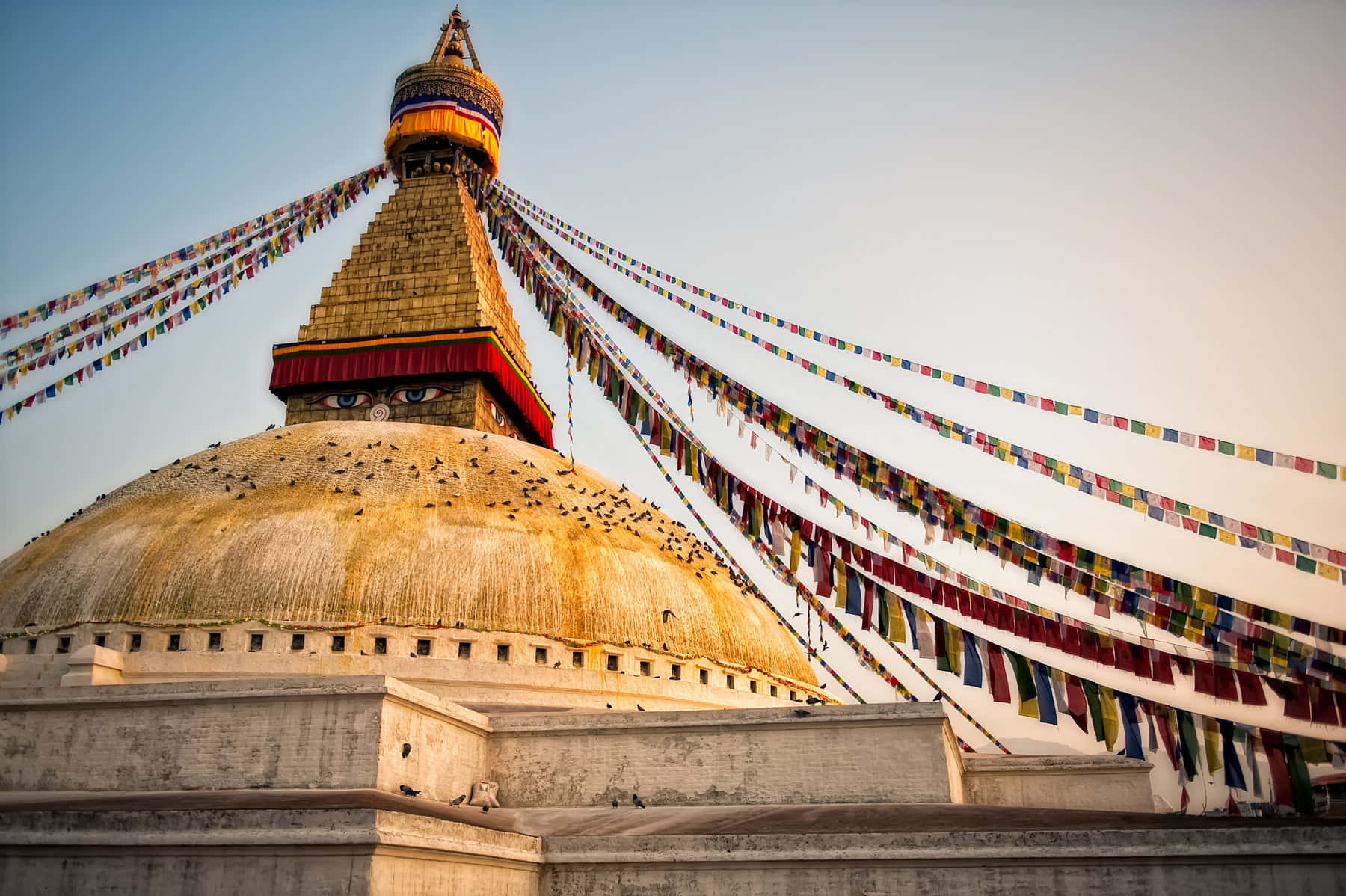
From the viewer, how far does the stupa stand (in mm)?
8602

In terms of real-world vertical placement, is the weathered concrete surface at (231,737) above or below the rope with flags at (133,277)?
below

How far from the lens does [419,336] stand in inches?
752

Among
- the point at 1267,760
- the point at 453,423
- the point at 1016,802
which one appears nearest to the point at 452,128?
the point at 453,423

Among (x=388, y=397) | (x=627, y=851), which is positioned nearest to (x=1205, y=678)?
(x=627, y=851)

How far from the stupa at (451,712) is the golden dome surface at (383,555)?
0.15 ft

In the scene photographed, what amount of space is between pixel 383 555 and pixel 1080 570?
793 centimetres

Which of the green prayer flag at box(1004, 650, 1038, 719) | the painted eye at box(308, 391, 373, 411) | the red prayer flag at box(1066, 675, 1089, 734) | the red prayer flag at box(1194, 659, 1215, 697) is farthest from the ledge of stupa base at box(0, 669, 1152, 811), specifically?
the painted eye at box(308, 391, 373, 411)

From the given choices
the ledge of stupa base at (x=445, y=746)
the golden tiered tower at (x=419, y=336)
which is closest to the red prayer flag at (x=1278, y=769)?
the ledge of stupa base at (x=445, y=746)

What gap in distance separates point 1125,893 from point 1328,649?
238 cm

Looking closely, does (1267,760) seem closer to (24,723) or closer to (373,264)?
(24,723)

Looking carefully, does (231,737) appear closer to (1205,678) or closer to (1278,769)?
(1205,678)

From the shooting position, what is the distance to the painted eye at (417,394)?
19.0m

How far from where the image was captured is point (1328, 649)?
8359 millimetres

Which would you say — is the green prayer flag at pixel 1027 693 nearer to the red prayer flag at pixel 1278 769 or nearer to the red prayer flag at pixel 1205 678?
the red prayer flag at pixel 1205 678
